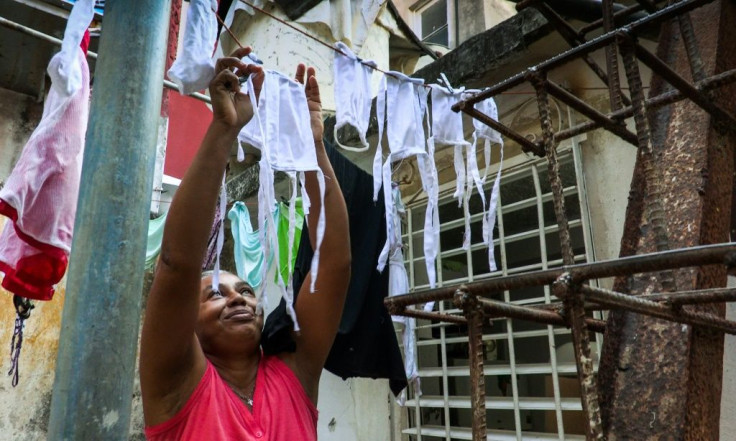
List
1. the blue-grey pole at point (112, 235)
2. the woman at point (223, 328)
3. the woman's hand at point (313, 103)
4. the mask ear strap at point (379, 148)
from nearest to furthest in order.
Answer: the blue-grey pole at point (112, 235) < the woman at point (223, 328) < the woman's hand at point (313, 103) < the mask ear strap at point (379, 148)

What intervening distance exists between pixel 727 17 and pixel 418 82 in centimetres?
149

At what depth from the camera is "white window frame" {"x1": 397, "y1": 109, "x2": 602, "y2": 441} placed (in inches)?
144

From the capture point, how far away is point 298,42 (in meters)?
8.14

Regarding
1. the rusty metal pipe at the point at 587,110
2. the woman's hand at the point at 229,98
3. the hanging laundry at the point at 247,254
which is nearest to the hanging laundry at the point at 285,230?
the hanging laundry at the point at 247,254

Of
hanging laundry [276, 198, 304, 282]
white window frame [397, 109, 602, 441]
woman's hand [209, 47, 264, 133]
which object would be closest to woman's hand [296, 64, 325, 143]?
woman's hand [209, 47, 264, 133]

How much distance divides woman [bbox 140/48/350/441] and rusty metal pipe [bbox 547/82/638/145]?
88 cm

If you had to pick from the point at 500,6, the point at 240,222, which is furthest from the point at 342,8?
the point at 240,222

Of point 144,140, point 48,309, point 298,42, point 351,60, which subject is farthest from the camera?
point 298,42

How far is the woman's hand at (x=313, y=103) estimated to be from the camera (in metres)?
2.10

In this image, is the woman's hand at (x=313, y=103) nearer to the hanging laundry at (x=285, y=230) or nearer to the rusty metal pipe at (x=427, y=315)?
the rusty metal pipe at (x=427, y=315)

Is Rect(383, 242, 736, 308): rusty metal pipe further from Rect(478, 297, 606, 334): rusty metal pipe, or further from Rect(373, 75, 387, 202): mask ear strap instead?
Rect(373, 75, 387, 202): mask ear strap

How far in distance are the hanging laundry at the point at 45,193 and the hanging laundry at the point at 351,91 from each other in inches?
47.2

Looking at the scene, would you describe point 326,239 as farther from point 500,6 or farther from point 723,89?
point 500,6

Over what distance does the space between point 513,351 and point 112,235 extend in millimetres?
3328
